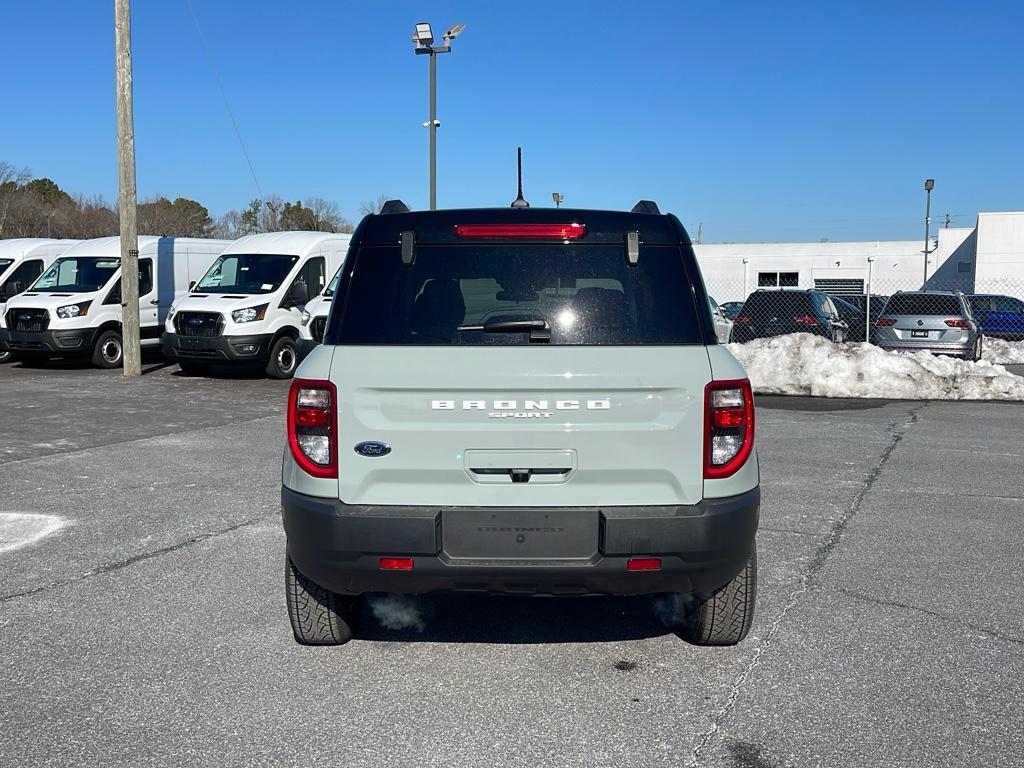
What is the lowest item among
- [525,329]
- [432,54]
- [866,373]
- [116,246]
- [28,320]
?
[866,373]

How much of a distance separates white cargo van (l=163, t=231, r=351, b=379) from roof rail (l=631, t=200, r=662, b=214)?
1257 centimetres

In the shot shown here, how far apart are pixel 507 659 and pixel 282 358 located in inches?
541

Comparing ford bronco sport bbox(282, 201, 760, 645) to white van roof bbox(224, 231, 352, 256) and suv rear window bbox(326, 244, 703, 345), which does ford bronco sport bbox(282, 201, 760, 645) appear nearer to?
suv rear window bbox(326, 244, 703, 345)

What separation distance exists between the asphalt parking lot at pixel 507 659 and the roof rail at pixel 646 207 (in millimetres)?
1964

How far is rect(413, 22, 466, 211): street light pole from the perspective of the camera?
20062mm

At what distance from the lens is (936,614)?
5.16 meters

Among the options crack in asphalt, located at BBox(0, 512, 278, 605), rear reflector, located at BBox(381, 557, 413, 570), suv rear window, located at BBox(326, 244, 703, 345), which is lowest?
crack in asphalt, located at BBox(0, 512, 278, 605)

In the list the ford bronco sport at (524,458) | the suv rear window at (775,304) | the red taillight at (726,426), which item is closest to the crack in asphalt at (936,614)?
the ford bronco sport at (524,458)

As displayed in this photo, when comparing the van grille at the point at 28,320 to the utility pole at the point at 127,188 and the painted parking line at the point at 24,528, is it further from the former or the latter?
the painted parking line at the point at 24,528

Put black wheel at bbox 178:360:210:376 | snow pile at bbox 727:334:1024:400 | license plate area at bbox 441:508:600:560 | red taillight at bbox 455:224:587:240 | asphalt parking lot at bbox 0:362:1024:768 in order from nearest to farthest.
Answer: asphalt parking lot at bbox 0:362:1024:768
license plate area at bbox 441:508:600:560
red taillight at bbox 455:224:587:240
snow pile at bbox 727:334:1024:400
black wheel at bbox 178:360:210:376

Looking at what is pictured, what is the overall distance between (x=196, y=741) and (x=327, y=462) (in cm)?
110

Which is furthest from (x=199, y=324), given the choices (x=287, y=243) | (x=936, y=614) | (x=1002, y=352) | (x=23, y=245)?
A: (x=1002, y=352)

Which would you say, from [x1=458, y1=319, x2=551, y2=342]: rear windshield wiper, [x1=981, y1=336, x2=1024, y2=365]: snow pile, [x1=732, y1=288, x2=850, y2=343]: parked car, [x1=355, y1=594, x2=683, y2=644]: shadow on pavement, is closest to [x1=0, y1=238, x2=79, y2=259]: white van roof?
[x1=732, y1=288, x2=850, y2=343]: parked car

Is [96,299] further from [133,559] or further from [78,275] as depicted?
[133,559]
